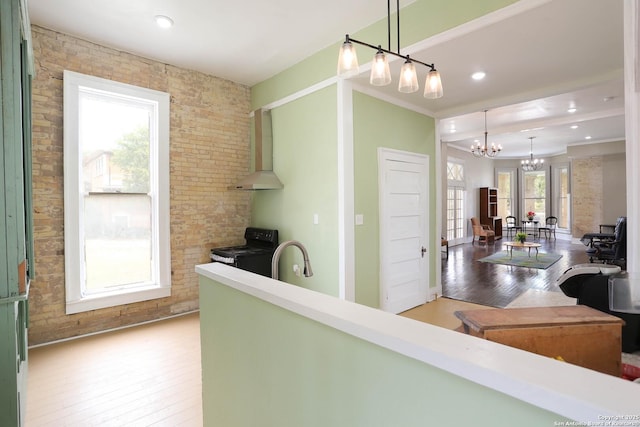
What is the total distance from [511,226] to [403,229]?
10.9m

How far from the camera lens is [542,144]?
10375mm

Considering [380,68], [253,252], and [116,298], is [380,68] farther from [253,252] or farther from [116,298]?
[116,298]

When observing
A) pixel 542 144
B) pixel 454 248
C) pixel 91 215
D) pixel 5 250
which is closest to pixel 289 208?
pixel 91 215

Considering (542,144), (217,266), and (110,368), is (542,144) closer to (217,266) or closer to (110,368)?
(217,266)

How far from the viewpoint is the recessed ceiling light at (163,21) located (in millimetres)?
3320

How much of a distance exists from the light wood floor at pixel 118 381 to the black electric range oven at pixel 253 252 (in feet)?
3.20

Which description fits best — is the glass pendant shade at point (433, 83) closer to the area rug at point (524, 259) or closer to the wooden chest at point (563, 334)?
the wooden chest at point (563, 334)

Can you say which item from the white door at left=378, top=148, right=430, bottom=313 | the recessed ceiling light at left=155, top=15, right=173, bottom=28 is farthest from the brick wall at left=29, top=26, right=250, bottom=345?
the white door at left=378, top=148, right=430, bottom=313

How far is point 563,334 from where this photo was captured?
1.30 meters

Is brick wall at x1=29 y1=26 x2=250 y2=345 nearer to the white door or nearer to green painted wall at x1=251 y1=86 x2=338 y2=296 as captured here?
green painted wall at x1=251 y1=86 x2=338 y2=296

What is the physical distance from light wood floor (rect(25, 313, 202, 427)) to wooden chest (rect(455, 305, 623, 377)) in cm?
213

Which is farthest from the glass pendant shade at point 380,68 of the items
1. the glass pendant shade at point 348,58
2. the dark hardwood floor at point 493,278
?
the dark hardwood floor at point 493,278

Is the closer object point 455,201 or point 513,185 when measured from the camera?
point 455,201

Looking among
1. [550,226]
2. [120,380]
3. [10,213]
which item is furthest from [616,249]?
[10,213]
